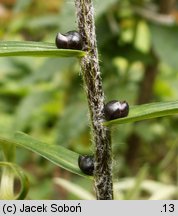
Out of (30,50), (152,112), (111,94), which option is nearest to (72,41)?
(30,50)

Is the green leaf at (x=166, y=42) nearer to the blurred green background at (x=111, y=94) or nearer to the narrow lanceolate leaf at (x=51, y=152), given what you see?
the blurred green background at (x=111, y=94)

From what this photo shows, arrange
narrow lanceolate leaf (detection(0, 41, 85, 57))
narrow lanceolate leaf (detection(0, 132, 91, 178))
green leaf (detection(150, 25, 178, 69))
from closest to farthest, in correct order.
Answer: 1. narrow lanceolate leaf (detection(0, 41, 85, 57))
2. narrow lanceolate leaf (detection(0, 132, 91, 178))
3. green leaf (detection(150, 25, 178, 69))

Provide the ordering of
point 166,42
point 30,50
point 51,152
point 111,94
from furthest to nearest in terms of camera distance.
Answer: point 111,94, point 166,42, point 51,152, point 30,50

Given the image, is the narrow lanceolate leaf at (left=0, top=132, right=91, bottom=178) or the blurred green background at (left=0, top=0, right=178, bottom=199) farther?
the blurred green background at (left=0, top=0, right=178, bottom=199)

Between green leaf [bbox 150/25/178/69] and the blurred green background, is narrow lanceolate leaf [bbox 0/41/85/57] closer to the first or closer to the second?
the blurred green background

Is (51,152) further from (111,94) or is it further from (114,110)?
(111,94)

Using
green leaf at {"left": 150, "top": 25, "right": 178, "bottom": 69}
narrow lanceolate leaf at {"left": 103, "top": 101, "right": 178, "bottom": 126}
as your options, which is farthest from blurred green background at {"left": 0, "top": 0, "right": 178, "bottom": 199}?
narrow lanceolate leaf at {"left": 103, "top": 101, "right": 178, "bottom": 126}

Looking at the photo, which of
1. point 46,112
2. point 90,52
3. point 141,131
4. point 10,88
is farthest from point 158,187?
point 90,52

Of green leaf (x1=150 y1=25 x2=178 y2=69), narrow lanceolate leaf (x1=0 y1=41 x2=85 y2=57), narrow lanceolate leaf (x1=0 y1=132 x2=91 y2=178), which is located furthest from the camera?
green leaf (x1=150 y1=25 x2=178 y2=69)
